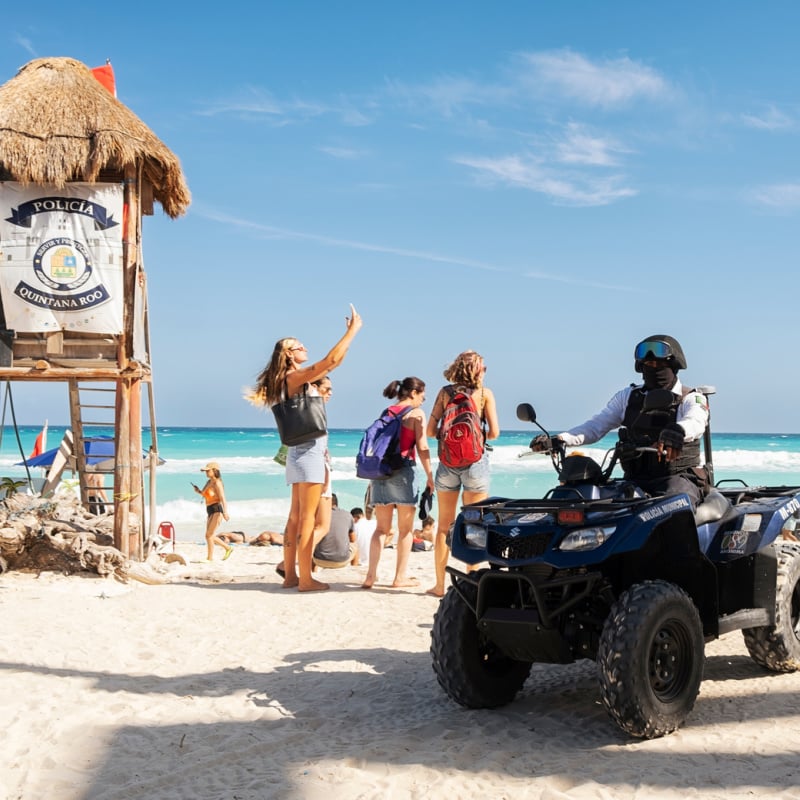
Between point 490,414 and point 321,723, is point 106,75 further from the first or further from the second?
point 321,723

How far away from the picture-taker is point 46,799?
3.85 metres

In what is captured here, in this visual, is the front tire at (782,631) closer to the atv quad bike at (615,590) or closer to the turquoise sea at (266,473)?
the atv quad bike at (615,590)

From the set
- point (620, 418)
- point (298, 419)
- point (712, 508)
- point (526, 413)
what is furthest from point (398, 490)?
point (712, 508)

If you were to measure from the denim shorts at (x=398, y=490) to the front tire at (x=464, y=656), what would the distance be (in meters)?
3.50

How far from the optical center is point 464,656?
4.69 metres

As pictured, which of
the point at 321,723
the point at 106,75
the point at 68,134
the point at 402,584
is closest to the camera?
the point at 321,723

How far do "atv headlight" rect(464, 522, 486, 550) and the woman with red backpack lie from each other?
2.77 metres

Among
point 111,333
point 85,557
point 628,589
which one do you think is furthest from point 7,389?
point 628,589

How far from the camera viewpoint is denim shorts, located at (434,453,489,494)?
7621mm

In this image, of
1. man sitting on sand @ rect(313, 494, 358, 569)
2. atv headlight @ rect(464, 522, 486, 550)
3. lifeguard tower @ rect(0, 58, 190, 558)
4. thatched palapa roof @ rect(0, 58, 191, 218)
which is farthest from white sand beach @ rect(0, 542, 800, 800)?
thatched palapa roof @ rect(0, 58, 191, 218)

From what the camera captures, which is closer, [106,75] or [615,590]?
[615,590]

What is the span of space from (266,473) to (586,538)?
125ft

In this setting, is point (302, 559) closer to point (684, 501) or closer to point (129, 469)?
point (129, 469)

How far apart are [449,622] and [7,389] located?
9683mm
